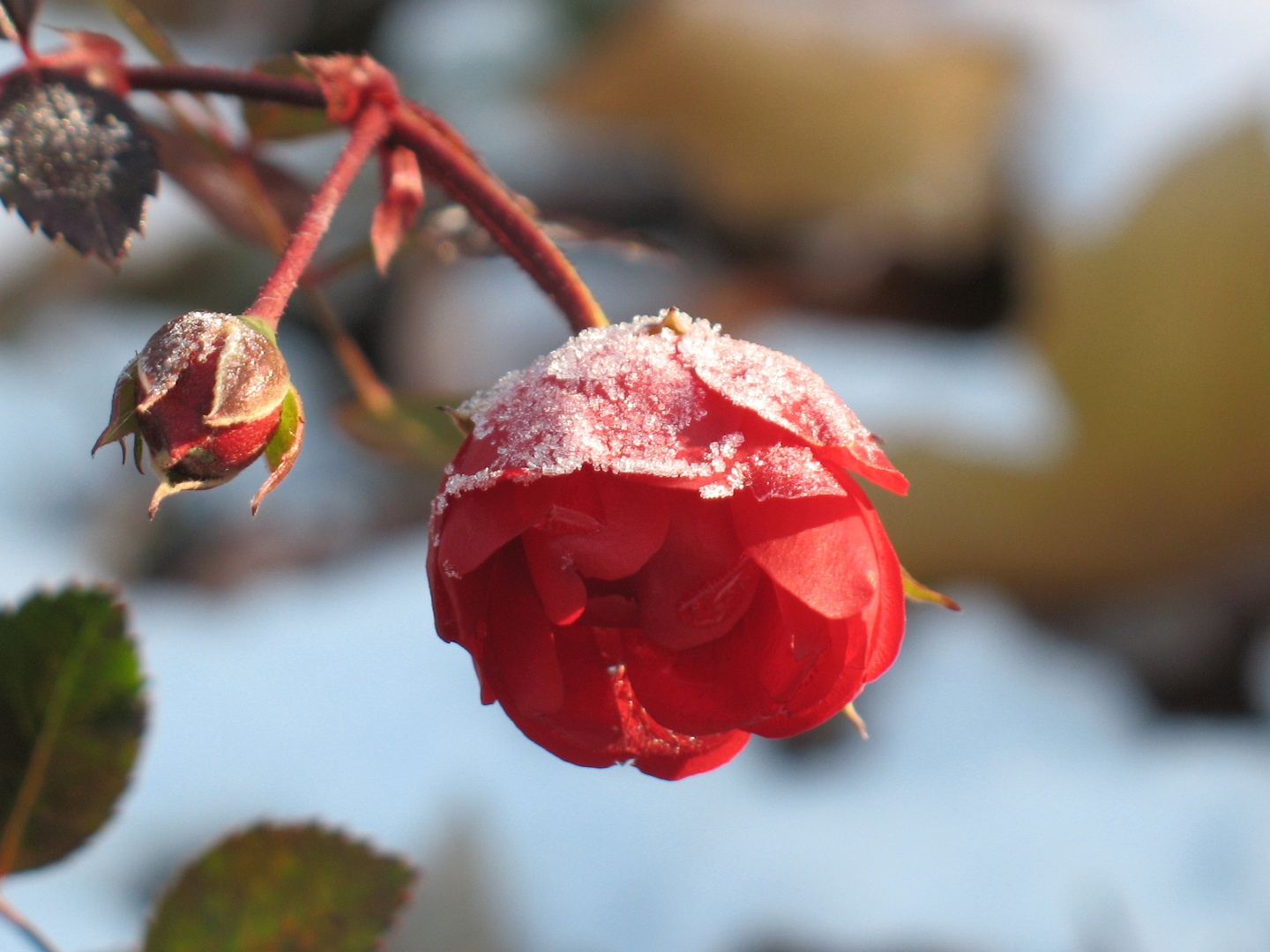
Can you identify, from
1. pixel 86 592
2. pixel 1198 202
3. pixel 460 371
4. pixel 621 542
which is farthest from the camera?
pixel 460 371

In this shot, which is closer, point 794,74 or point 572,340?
point 572,340

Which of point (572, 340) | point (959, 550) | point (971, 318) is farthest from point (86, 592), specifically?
point (971, 318)

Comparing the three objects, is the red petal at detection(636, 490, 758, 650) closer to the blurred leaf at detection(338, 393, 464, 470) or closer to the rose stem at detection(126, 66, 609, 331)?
the rose stem at detection(126, 66, 609, 331)

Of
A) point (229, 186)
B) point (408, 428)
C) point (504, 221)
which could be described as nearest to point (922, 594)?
point (504, 221)

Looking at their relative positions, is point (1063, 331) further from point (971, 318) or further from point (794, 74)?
point (794, 74)

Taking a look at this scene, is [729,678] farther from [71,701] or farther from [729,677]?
[71,701]
